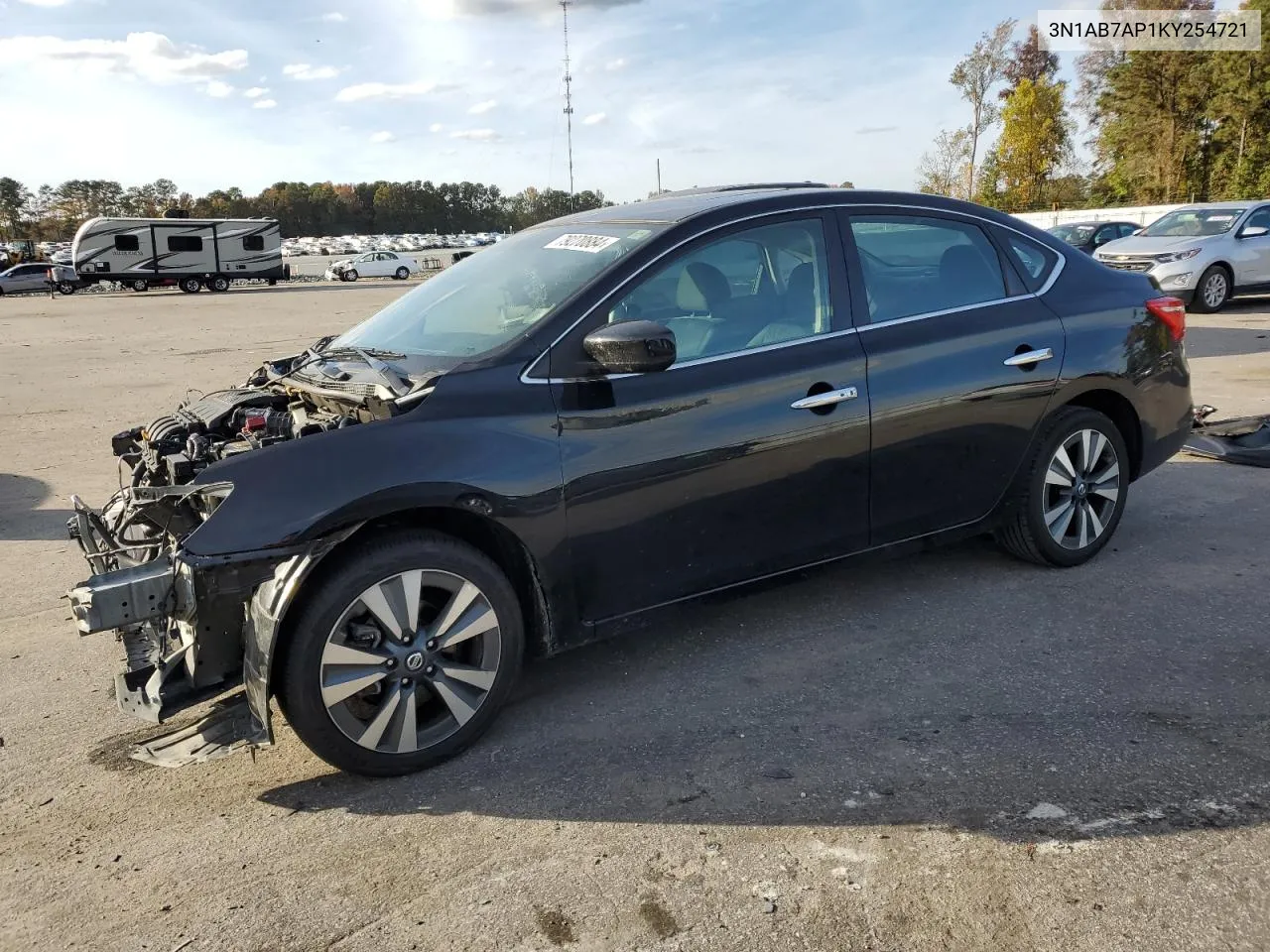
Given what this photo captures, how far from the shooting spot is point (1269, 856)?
2.66 meters

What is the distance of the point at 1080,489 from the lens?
472 cm

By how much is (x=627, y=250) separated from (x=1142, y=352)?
9.02ft

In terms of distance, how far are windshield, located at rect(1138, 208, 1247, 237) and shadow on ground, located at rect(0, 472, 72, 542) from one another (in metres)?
16.1

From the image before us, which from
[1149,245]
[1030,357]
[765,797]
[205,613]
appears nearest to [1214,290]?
[1149,245]

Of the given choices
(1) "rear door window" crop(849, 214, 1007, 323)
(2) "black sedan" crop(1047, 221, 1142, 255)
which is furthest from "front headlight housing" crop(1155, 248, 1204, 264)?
(1) "rear door window" crop(849, 214, 1007, 323)

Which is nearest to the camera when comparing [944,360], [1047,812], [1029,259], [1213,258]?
[1047,812]

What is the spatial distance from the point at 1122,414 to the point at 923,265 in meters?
1.41

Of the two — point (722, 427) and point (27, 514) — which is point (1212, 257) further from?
point (27, 514)

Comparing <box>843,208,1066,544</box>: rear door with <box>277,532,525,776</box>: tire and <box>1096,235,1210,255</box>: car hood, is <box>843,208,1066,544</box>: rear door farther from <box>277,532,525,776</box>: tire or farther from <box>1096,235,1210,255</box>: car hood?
<box>1096,235,1210,255</box>: car hood

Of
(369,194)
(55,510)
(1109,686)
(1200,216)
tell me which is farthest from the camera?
(369,194)

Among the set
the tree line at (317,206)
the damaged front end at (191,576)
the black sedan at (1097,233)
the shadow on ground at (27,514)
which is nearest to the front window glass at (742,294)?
the damaged front end at (191,576)

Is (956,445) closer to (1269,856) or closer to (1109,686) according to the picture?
(1109,686)

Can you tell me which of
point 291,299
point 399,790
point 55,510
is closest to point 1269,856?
point 399,790

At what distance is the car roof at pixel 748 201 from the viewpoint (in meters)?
3.99
